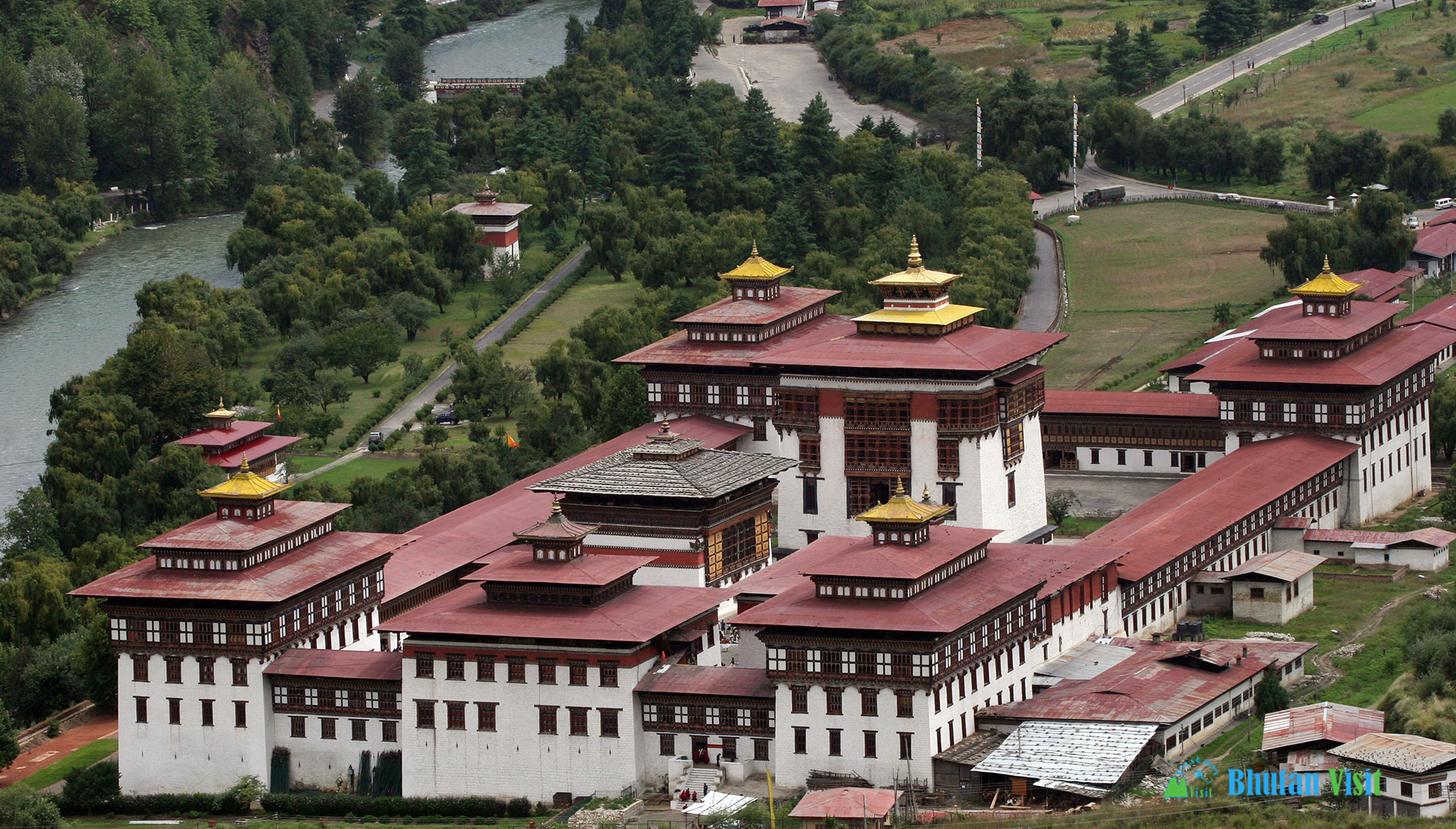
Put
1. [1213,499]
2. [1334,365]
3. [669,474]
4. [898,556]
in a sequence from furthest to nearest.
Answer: [1334,365] → [1213,499] → [669,474] → [898,556]

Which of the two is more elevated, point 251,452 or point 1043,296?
point 1043,296

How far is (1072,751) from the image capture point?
81188mm

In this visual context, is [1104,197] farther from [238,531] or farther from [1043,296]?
[238,531]

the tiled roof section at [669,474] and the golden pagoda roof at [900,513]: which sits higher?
the golden pagoda roof at [900,513]

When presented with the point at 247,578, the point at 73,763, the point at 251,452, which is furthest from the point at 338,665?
the point at 251,452

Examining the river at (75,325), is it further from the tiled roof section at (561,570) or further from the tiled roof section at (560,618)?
the tiled roof section at (560,618)

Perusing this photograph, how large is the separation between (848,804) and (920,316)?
33.6 meters

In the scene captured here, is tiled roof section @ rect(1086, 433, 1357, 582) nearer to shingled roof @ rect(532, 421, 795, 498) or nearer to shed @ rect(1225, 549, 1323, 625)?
shed @ rect(1225, 549, 1323, 625)

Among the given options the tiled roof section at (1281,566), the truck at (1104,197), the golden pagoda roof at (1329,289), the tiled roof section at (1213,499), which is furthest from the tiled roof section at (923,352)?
the truck at (1104,197)

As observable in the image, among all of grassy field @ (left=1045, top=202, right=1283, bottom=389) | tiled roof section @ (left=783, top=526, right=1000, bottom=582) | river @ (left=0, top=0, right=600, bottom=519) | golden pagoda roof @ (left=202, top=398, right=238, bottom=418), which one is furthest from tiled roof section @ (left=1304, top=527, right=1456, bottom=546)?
river @ (left=0, top=0, right=600, bottom=519)

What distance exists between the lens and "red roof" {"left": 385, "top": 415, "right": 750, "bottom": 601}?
98.6m

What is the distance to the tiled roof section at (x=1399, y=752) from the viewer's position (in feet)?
243

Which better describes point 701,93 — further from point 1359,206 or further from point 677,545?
point 677,545

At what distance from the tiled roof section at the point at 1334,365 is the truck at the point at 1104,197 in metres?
55.7
